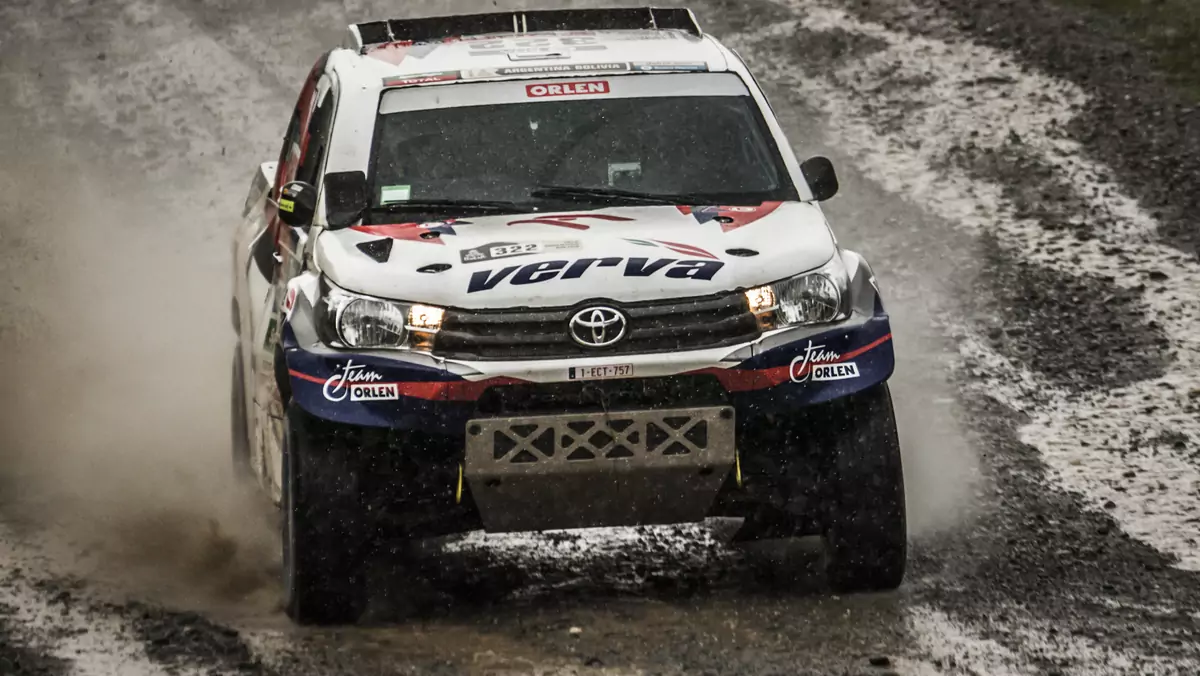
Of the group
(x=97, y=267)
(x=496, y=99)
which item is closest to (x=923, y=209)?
(x=97, y=267)

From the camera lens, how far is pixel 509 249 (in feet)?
21.1

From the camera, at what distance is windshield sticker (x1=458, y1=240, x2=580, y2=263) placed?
20.9ft

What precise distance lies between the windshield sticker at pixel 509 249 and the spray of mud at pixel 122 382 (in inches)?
62.0

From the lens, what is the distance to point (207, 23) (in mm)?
17547

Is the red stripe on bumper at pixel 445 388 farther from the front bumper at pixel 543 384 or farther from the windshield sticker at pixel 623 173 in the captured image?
the windshield sticker at pixel 623 173

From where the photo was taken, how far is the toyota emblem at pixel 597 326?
20.3 feet

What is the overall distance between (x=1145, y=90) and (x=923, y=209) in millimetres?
2366

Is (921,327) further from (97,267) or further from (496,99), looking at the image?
(97,267)

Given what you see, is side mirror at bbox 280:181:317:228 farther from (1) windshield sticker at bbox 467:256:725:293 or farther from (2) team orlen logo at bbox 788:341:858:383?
(2) team orlen logo at bbox 788:341:858:383

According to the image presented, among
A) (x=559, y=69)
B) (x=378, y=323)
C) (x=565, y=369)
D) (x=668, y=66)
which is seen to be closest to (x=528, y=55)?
(x=559, y=69)

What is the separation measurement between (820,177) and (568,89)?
96cm

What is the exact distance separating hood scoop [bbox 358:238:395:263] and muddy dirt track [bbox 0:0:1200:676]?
1184mm

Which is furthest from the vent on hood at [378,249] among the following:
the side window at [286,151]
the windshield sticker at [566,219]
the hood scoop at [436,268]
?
the side window at [286,151]

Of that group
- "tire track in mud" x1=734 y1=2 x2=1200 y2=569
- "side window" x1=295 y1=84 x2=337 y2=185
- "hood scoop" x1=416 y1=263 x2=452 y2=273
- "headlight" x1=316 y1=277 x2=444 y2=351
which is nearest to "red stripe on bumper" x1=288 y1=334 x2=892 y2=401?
"headlight" x1=316 y1=277 x2=444 y2=351
